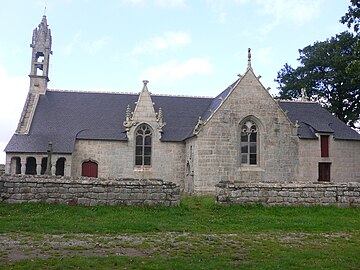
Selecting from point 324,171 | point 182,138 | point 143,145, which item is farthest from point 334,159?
point 143,145

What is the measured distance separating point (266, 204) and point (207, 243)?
559 cm

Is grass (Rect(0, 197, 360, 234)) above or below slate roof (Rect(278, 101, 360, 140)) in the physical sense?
below

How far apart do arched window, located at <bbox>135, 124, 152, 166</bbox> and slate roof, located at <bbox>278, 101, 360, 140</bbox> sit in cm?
964

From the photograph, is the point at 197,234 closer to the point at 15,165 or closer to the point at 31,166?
the point at 15,165

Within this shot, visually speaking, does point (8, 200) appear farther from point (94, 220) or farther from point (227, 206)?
point (227, 206)

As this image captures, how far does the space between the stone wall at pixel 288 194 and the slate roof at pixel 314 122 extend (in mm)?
11031

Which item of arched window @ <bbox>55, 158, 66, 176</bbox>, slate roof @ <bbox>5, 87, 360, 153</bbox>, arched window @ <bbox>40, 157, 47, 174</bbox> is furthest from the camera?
arched window @ <bbox>55, 158, 66, 176</bbox>

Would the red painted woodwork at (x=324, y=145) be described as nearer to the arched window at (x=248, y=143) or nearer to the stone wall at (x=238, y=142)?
the stone wall at (x=238, y=142)

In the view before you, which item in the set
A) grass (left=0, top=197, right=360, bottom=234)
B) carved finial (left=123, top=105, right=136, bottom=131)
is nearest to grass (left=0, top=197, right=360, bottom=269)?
grass (left=0, top=197, right=360, bottom=234)

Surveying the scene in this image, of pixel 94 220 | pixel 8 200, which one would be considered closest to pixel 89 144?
pixel 8 200

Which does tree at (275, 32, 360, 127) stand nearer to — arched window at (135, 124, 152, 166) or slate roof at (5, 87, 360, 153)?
slate roof at (5, 87, 360, 153)

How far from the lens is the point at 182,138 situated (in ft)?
81.8

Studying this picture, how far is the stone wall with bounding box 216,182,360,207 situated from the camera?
13781 mm

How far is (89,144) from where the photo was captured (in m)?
24.5
